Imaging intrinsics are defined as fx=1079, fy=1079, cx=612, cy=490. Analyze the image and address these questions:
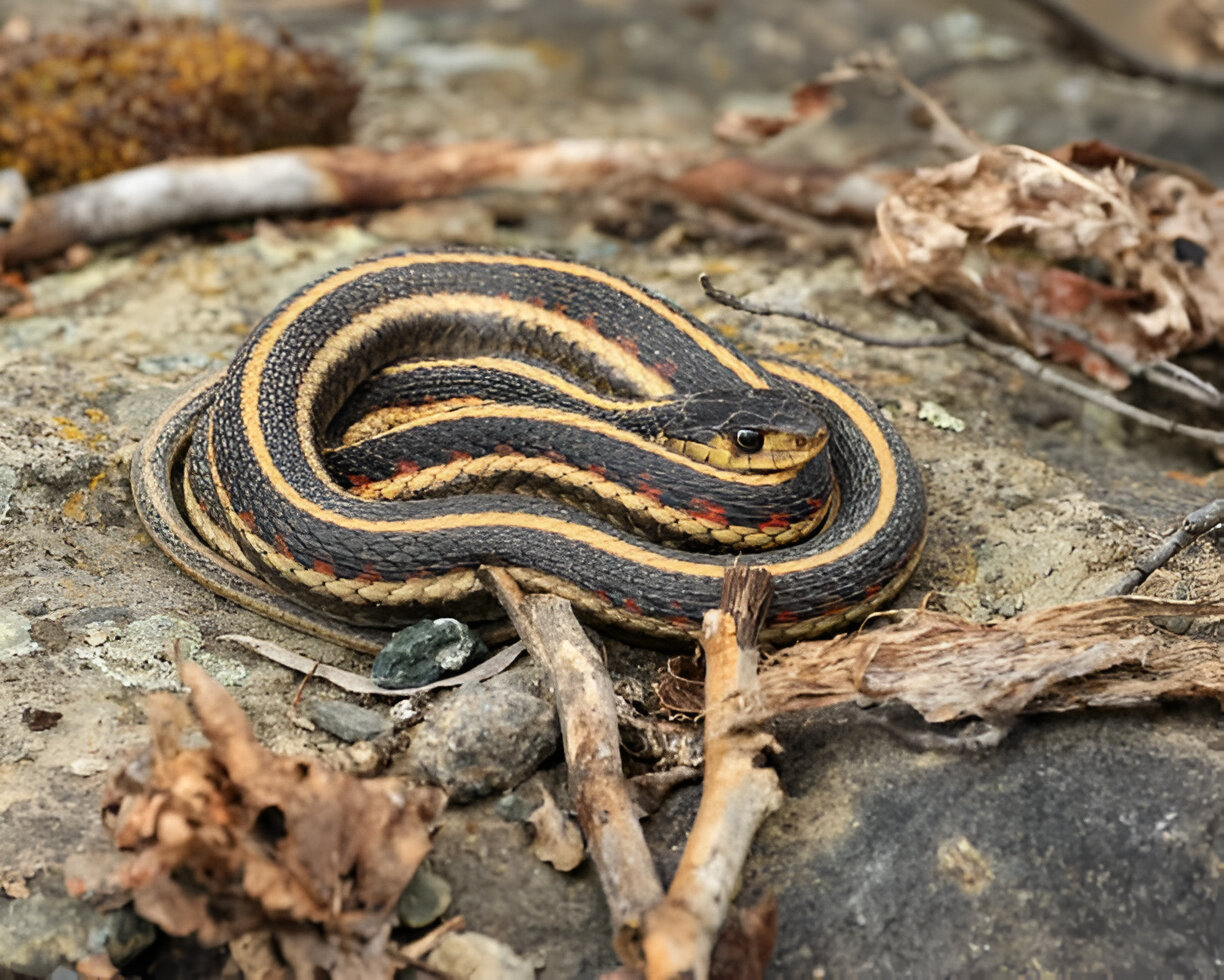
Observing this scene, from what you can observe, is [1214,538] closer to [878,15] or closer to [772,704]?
[772,704]

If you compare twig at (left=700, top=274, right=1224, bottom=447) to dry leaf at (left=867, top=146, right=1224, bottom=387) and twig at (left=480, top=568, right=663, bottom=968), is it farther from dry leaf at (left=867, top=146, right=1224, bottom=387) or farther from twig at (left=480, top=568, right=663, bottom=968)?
twig at (left=480, top=568, right=663, bottom=968)

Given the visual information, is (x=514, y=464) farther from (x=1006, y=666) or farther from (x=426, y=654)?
(x=1006, y=666)

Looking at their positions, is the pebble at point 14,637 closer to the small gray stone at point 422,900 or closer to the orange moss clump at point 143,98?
the small gray stone at point 422,900

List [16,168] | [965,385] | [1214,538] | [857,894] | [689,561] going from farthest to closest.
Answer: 1. [16,168]
2. [965,385]
3. [1214,538]
4. [689,561]
5. [857,894]

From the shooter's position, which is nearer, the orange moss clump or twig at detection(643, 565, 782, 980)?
twig at detection(643, 565, 782, 980)

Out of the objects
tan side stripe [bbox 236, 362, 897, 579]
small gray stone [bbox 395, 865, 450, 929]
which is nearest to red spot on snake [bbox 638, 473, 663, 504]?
tan side stripe [bbox 236, 362, 897, 579]

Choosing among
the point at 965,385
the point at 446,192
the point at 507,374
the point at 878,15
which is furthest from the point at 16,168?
the point at 878,15

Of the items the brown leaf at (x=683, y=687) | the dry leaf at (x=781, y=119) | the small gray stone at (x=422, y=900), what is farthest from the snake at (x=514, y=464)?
the dry leaf at (x=781, y=119)
